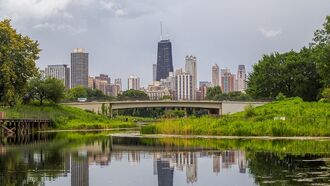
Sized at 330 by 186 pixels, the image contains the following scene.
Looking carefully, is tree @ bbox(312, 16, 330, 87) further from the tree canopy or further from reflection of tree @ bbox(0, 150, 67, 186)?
reflection of tree @ bbox(0, 150, 67, 186)

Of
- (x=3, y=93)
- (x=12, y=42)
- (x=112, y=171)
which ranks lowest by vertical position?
(x=112, y=171)

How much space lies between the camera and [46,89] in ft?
322

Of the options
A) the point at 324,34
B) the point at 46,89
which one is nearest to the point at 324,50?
the point at 324,34

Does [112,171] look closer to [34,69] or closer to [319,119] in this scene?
[319,119]

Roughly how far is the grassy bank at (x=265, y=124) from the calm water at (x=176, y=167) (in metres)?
10.0

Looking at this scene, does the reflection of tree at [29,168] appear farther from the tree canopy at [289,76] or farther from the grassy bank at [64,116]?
the tree canopy at [289,76]

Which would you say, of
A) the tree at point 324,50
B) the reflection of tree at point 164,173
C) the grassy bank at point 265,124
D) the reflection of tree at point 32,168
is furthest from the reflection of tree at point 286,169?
the tree at point 324,50

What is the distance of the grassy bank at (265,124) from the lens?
4784cm

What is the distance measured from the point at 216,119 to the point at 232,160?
28644mm

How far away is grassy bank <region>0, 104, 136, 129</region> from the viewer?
276ft

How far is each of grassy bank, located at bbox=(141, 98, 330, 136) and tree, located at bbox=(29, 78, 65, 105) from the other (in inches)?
1670

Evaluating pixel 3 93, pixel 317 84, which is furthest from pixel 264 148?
pixel 317 84

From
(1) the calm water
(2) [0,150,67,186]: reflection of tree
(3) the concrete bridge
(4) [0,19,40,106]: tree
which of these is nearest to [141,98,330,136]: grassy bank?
(1) the calm water

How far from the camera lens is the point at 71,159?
1264 inches
